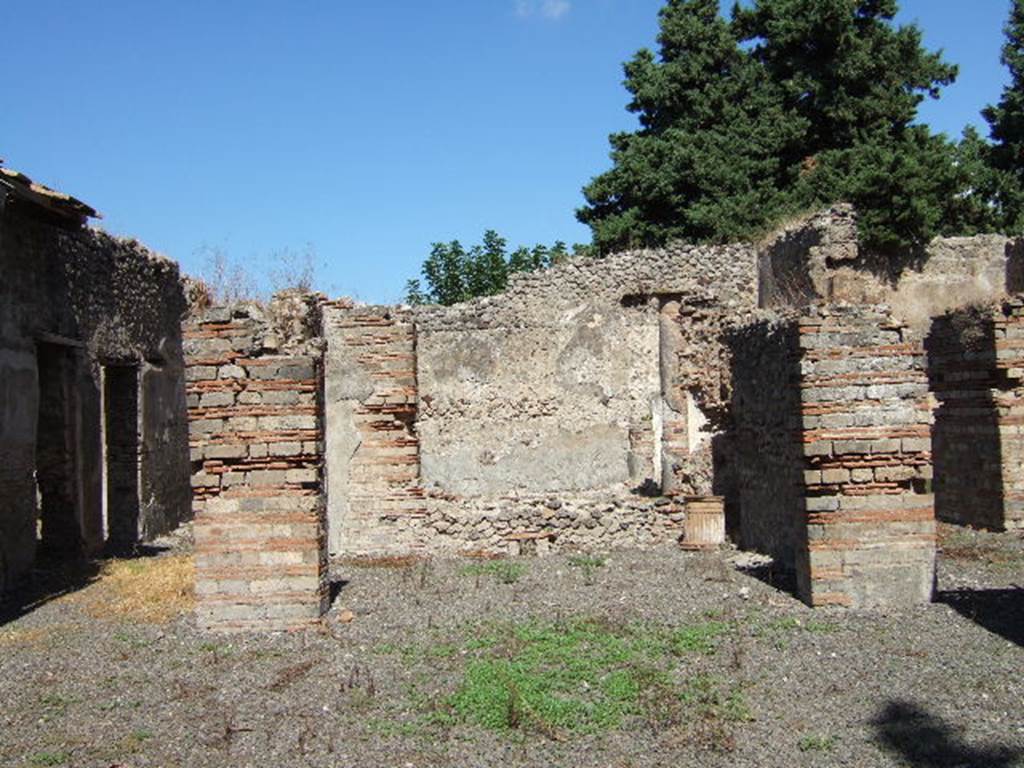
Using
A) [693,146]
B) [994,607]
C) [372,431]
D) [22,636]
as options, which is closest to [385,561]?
[372,431]

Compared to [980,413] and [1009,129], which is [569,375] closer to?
[980,413]

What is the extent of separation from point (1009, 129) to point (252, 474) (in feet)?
79.5

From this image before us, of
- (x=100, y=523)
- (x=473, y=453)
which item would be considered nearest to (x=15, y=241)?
(x=100, y=523)

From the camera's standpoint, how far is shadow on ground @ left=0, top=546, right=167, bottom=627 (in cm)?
917

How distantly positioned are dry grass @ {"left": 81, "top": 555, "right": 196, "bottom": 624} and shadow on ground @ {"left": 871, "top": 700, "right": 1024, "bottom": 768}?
18.1 ft

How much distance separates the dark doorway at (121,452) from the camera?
43.3 feet

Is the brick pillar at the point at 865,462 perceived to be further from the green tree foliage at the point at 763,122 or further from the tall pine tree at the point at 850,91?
the green tree foliage at the point at 763,122

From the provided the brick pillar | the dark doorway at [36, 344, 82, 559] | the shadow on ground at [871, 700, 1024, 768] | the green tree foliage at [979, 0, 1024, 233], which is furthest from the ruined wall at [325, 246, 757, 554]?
the green tree foliage at [979, 0, 1024, 233]

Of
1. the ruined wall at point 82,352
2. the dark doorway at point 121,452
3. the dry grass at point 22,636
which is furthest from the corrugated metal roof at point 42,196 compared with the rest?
the dry grass at point 22,636

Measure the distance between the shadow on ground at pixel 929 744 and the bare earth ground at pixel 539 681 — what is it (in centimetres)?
1

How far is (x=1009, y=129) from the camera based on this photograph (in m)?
25.9

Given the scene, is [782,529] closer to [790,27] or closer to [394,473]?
[394,473]

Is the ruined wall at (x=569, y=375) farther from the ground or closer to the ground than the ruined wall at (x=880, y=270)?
closer to the ground

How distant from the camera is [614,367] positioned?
19328 millimetres
